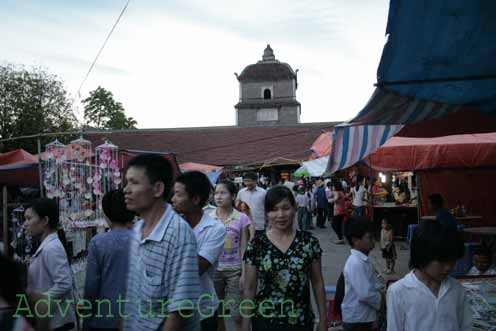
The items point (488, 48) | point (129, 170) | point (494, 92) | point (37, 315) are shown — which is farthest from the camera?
point (494, 92)

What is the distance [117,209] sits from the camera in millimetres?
3051

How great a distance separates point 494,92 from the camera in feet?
10.3

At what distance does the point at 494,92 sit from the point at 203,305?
2.49 metres

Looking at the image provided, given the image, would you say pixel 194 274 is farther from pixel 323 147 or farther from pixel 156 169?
pixel 323 147

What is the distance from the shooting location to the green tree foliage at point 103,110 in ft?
136

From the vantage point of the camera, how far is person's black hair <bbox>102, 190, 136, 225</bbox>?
10.00 ft

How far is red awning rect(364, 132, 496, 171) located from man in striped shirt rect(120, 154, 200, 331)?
7.61 m

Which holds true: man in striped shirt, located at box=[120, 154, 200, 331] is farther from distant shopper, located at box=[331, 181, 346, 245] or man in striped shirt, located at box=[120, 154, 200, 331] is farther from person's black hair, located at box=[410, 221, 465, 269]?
distant shopper, located at box=[331, 181, 346, 245]

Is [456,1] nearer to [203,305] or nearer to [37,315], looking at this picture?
[203,305]

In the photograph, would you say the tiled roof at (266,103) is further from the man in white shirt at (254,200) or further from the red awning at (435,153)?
the man in white shirt at (254,200)

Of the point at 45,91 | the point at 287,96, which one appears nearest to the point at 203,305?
the point at 45,91

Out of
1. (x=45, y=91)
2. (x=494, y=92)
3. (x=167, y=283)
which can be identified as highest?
(x=45, y=91)

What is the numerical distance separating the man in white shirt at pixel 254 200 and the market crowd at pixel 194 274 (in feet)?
10.1

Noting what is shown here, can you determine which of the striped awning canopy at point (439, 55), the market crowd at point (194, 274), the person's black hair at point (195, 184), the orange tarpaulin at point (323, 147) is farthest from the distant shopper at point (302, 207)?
the person's black hair at point (195, 184)
